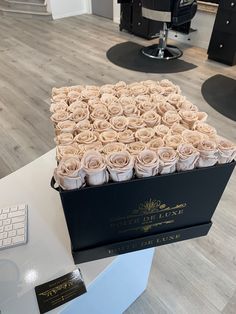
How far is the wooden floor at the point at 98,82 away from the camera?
131 cm

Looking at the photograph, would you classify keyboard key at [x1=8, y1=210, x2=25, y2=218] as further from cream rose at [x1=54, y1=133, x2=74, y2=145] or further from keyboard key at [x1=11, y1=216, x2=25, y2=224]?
cream rose at [x1=54, y1=133, x2=74, y2=145]

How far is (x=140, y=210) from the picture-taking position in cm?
70

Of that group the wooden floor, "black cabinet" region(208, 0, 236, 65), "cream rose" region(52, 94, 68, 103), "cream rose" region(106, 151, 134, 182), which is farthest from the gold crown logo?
"black cabinet" region(208, 0, 236, 65)

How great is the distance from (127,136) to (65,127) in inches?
7.2

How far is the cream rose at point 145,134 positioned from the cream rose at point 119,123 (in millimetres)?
46

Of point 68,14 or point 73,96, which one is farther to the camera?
point 68,14

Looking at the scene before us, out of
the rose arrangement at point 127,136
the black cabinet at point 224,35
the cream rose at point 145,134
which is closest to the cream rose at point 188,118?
the rose arrangement at point 127,136

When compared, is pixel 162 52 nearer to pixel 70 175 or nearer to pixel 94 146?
pixel 94 146

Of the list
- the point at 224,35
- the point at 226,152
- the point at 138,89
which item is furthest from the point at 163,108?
the point at 224,35

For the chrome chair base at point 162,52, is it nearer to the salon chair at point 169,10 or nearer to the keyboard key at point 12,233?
the salon chair at point 169,10

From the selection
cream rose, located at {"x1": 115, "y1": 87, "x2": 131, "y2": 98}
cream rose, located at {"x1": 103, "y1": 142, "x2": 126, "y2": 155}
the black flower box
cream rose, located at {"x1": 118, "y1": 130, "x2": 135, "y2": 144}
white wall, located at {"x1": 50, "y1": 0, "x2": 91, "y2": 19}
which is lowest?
white wall, located at {"x1": 50, "y1": 0, "x2": 91, "y2": 19}

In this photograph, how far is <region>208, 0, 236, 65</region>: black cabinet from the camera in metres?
3.30

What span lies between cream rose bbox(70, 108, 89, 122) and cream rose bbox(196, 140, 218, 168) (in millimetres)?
349

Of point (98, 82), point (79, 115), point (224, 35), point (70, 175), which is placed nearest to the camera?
point (70, 175)
